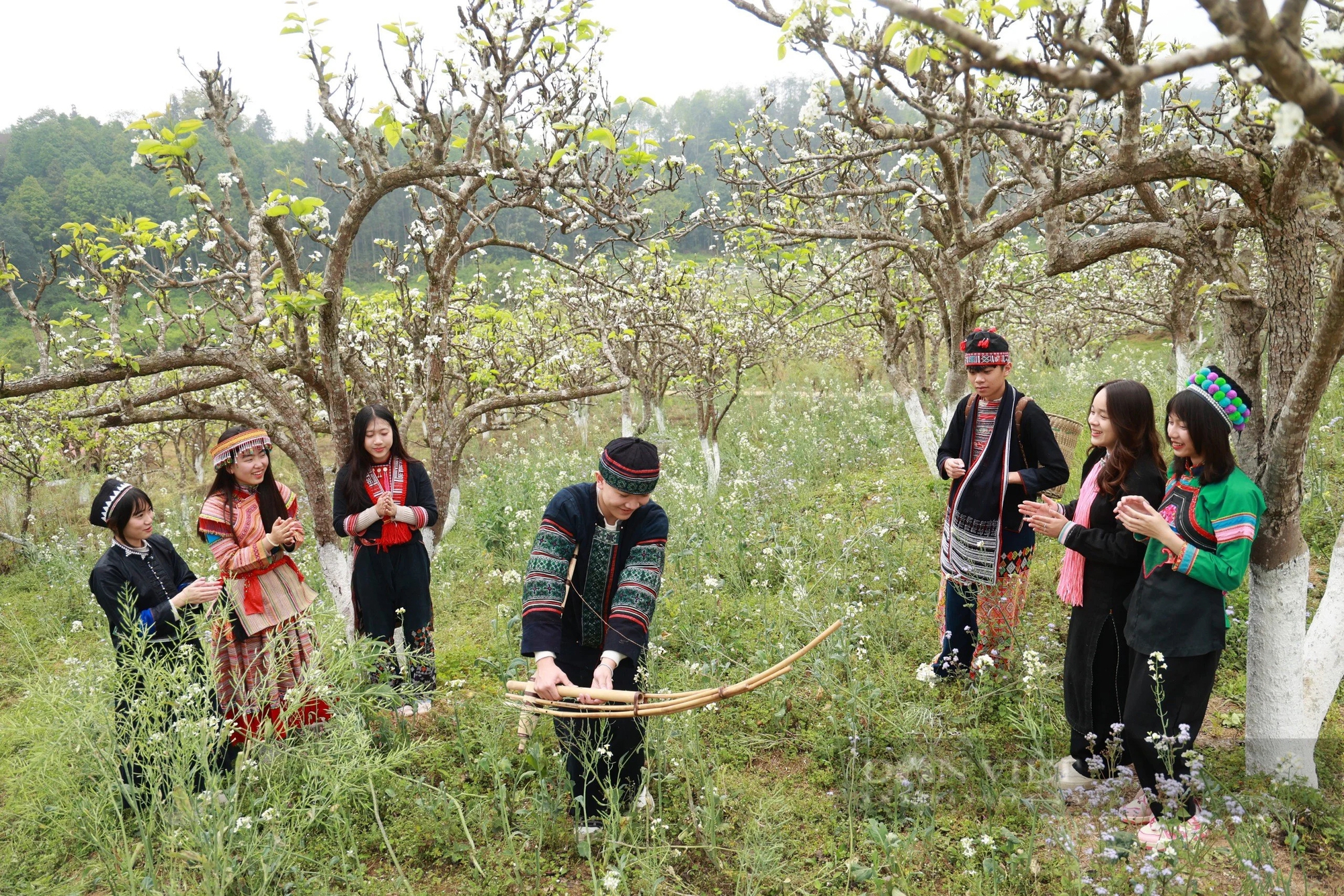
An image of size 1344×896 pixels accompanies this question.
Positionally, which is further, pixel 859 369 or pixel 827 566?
pixel 859 369

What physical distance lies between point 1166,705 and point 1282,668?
2.26 feet

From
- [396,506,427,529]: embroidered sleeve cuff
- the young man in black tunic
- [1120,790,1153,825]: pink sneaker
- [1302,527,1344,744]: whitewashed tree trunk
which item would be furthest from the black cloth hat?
[1302,527,1344,744]: whitewashed tree trunk

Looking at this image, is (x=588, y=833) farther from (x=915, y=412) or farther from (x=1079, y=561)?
(x=915, y=412)

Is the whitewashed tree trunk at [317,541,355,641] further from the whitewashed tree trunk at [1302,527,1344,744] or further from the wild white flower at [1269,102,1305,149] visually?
the whitewashed tree trunk at [1302,527,1344,744]

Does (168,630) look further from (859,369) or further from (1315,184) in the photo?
(859,369)

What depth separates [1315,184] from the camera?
2877 millimetres

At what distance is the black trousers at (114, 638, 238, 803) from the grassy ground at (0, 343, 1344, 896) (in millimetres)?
91

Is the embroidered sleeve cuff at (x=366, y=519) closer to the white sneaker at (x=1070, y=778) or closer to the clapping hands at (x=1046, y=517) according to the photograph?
the clapping hands at (x=1046, y=517)

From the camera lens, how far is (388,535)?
432 centimetres

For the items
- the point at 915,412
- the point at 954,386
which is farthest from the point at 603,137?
the point at 915,412

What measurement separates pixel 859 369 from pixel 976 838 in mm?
18629

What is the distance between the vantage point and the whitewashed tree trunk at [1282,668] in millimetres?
3164

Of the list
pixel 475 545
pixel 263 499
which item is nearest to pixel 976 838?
pixel 263 499

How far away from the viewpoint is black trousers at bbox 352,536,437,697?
14.2 ft
